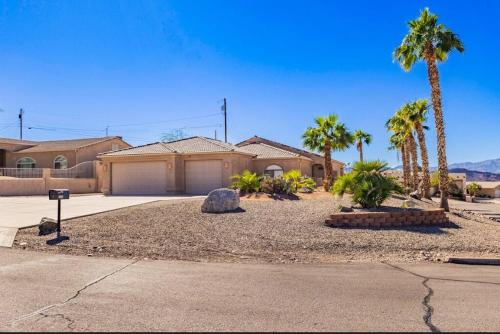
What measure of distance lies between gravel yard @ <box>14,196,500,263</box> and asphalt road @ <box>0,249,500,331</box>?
106 centimetres

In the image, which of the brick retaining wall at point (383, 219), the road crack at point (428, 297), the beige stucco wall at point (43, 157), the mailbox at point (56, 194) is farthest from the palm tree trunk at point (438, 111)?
the beige stucco wall at point (43, 157)

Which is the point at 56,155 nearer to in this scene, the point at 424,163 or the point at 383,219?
the point at 424,163

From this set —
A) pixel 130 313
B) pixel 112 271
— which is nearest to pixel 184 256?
pixel 112 271

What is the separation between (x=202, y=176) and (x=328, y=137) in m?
9.78

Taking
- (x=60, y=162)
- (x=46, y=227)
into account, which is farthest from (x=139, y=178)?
(x=46, y=227)

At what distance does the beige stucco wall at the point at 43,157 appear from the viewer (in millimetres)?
40044

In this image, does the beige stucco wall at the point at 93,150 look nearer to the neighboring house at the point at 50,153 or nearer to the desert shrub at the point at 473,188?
the neighboring house at the point at 50,153

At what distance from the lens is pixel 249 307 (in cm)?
541

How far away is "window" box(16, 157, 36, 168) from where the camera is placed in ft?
137

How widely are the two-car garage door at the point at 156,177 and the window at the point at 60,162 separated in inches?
470

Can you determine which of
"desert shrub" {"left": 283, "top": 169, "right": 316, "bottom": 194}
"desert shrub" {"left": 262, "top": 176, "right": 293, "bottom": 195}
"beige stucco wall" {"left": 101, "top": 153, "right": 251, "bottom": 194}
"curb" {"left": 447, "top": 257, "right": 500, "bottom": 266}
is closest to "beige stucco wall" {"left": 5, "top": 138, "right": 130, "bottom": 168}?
"beige stucco wall" {"left": 101, "top": 153, "right": 251, "bottom": 194}

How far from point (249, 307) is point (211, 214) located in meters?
9.50

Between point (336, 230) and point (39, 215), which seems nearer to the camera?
point (336, 230)

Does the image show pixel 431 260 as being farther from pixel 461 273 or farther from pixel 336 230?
pixel 336 230
